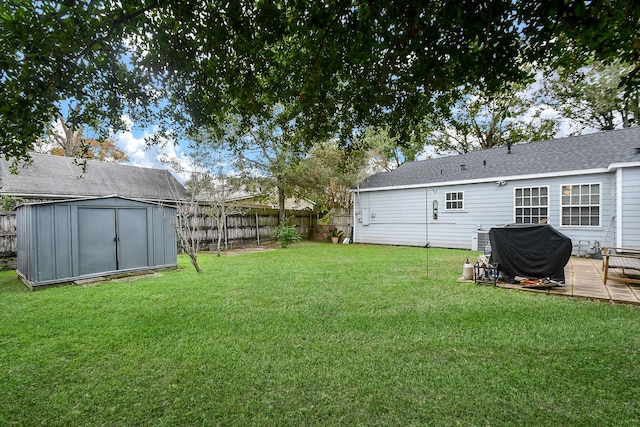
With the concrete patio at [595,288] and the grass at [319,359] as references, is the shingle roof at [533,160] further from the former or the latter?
the grass at [319,359]

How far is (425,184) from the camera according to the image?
39.9 feet

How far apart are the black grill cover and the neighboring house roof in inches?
385

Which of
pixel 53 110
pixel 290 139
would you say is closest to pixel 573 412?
pixel 290 139

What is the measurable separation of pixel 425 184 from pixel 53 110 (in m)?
11.7

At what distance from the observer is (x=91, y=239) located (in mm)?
6438

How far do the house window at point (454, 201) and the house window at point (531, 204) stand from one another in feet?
5.83

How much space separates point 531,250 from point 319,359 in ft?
15.8

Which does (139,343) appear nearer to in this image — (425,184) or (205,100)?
(205,100)

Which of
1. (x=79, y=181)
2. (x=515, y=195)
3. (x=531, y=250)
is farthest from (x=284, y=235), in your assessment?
(x=531, y=250)

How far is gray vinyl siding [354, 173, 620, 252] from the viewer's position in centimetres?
885

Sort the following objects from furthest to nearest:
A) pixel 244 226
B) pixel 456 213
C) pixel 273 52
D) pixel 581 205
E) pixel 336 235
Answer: pixel 336 235 → pixel 244 226 → pixel 456 213 → pixel 581 205 → pixel 273 52

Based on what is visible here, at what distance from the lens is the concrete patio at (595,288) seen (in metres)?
4.58

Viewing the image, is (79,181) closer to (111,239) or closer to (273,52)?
(111,239)

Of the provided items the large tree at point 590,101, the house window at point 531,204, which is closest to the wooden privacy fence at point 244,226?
the house window at point 531,204
